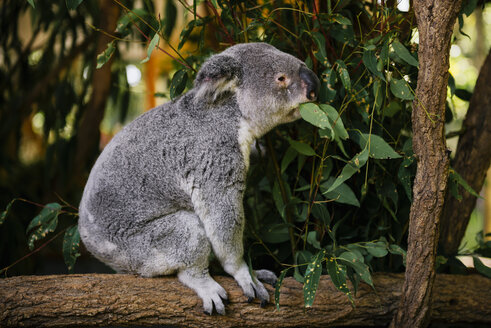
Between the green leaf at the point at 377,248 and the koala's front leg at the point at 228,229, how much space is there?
51 centimetres

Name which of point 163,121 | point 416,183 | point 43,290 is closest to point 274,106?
point 163,121

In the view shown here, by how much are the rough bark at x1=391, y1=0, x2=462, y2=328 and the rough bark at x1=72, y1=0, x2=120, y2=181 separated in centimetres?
288

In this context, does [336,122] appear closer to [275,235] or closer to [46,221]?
[275,235]

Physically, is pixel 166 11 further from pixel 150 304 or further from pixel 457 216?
pixel 457 216

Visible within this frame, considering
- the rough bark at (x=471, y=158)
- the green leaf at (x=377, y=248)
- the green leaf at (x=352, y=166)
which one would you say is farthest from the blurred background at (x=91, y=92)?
the green leaf at (x=352, y=166)

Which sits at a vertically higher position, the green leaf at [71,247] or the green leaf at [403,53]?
the green leaf at [403,53]

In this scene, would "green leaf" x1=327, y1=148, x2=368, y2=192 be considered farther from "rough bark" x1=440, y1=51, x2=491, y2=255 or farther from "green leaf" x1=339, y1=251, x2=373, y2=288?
"rough bark" x1=440, y1=51, x2=491, y2=255

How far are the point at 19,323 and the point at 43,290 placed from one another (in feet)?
0.50

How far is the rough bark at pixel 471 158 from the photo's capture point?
2.45 meters

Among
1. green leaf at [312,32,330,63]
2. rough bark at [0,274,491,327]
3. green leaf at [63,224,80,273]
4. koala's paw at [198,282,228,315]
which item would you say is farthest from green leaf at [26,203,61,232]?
green leaf at [312,32,330,63]

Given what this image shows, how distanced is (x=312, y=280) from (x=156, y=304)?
2.23 ft

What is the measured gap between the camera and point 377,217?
2.30m

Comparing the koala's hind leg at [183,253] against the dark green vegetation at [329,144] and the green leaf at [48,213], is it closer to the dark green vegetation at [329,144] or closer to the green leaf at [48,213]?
the dark green vegetation at [329,144]

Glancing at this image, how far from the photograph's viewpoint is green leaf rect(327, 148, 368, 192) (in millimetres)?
1712
